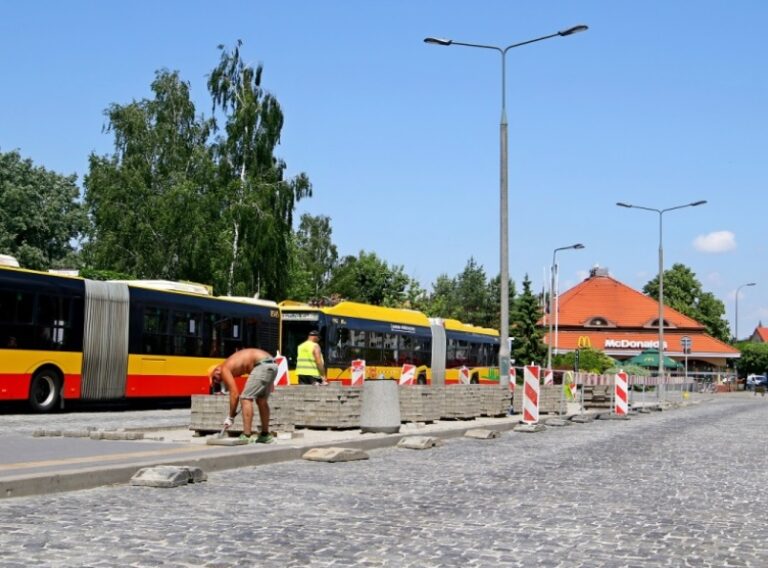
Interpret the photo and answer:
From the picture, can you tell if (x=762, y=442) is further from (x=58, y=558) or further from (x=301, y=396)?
(x=58, y=558)

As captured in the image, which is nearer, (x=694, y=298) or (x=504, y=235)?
(x=504, y=235)

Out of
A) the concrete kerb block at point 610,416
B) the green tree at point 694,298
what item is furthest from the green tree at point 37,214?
the green tree at point 694,298

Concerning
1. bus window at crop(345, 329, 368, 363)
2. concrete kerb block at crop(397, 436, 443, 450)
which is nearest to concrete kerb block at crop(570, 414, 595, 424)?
bus window at crop(345, 329, 368, 363)

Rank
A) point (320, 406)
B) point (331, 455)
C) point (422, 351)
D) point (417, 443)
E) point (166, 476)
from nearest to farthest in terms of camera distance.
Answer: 1. point (166, 476)
2. point (331, 455)
3. point (417, 443)
4. point (320, 406)
5. point (422, 351)

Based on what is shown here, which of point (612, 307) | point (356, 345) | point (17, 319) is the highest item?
point (612, 307)

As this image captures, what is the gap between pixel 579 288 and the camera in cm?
10588

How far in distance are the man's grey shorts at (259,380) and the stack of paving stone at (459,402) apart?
9343 millimetres

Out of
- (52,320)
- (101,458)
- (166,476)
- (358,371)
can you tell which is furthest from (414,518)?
(358,371)

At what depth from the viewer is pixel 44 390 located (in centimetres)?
2406

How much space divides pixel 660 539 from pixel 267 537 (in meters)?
2.79

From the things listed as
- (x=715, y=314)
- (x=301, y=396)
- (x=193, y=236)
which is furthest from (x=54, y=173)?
(x=715, y=314)

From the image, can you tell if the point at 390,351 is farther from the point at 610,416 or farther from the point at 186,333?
the point at 186,333

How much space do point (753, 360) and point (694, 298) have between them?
11.5m

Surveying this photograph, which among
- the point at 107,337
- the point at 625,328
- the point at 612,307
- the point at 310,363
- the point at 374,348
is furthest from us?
the point at 612,307
